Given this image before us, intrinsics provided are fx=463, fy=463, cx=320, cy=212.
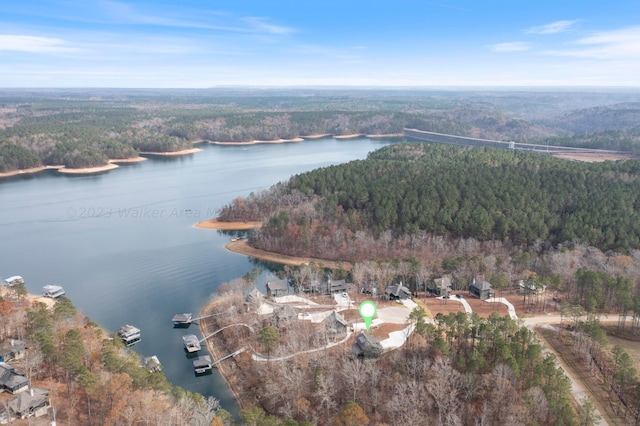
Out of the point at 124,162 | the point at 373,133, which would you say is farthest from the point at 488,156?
the point at 373,133

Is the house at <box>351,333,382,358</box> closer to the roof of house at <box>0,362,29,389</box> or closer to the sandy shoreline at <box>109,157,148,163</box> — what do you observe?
the roof of house at <box>0,362,29,389</box>

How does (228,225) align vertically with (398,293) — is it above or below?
below

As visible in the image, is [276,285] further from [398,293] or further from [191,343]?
[398,293]

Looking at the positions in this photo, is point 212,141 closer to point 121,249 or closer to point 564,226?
point 121,249

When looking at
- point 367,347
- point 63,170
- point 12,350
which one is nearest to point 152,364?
point 12,350

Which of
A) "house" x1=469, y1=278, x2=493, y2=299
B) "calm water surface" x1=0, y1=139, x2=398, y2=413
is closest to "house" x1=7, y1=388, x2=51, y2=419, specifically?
"calm water surface" x1=0, y1=139, x2=398, y2=413

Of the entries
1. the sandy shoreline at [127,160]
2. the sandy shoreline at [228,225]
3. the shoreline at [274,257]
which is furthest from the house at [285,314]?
the sandy shoreline at [127,160]

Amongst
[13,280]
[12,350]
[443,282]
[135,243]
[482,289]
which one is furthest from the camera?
[135,243]

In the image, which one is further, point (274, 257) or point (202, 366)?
point (274, 257)
